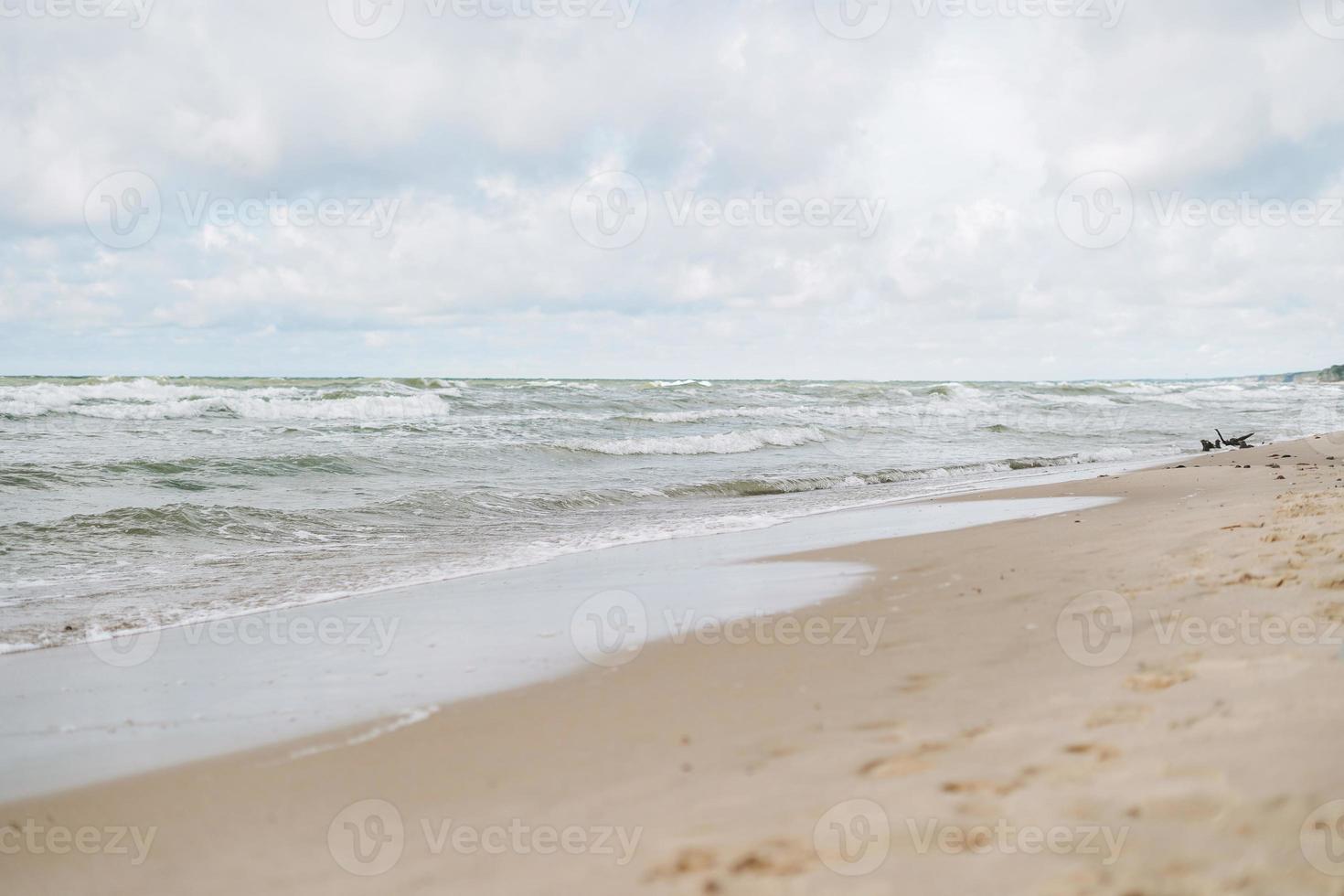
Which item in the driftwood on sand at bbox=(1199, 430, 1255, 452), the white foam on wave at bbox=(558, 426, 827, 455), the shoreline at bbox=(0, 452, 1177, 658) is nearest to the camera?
the shoreline at bbox=(0, 452, 1177, 658)

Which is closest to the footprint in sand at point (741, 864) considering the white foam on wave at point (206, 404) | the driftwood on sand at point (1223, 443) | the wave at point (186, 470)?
the wave at point (186, 470)

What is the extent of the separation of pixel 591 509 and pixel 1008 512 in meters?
5.54

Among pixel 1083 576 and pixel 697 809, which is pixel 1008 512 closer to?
pixel 1083 576

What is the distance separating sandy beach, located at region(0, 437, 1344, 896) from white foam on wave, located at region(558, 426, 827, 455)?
15.3 m

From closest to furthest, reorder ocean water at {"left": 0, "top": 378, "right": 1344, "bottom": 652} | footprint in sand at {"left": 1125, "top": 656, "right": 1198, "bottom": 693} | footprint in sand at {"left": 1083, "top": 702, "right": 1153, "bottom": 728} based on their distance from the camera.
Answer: footprint in sand at {"left": 1083, "top": 702, "right": 1153, "bottom": 728} → footprint in sand at {"left": 1125, "top": 656, "right": 1198, "bottom": 693} → ocean water at {"left": 0, "top": 378, "right": 1344, "bottom": 652}

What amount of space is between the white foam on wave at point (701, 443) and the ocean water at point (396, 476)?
0.11m

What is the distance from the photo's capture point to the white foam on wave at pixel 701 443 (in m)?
20.2

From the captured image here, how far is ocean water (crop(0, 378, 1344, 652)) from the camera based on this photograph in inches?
308

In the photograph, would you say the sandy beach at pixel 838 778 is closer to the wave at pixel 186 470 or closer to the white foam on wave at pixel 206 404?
the wave at pixel 186 470

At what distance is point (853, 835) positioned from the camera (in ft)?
7.77

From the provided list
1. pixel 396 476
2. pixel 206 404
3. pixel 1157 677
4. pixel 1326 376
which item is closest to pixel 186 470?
pixel 396 476

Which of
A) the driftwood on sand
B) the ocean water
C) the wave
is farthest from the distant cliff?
the wave

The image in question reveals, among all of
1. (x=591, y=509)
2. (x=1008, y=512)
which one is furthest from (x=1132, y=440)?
(x=591, y=509)

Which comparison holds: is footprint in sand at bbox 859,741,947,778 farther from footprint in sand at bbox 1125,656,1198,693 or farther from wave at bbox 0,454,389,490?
wave at bbox 0,454,389,490
